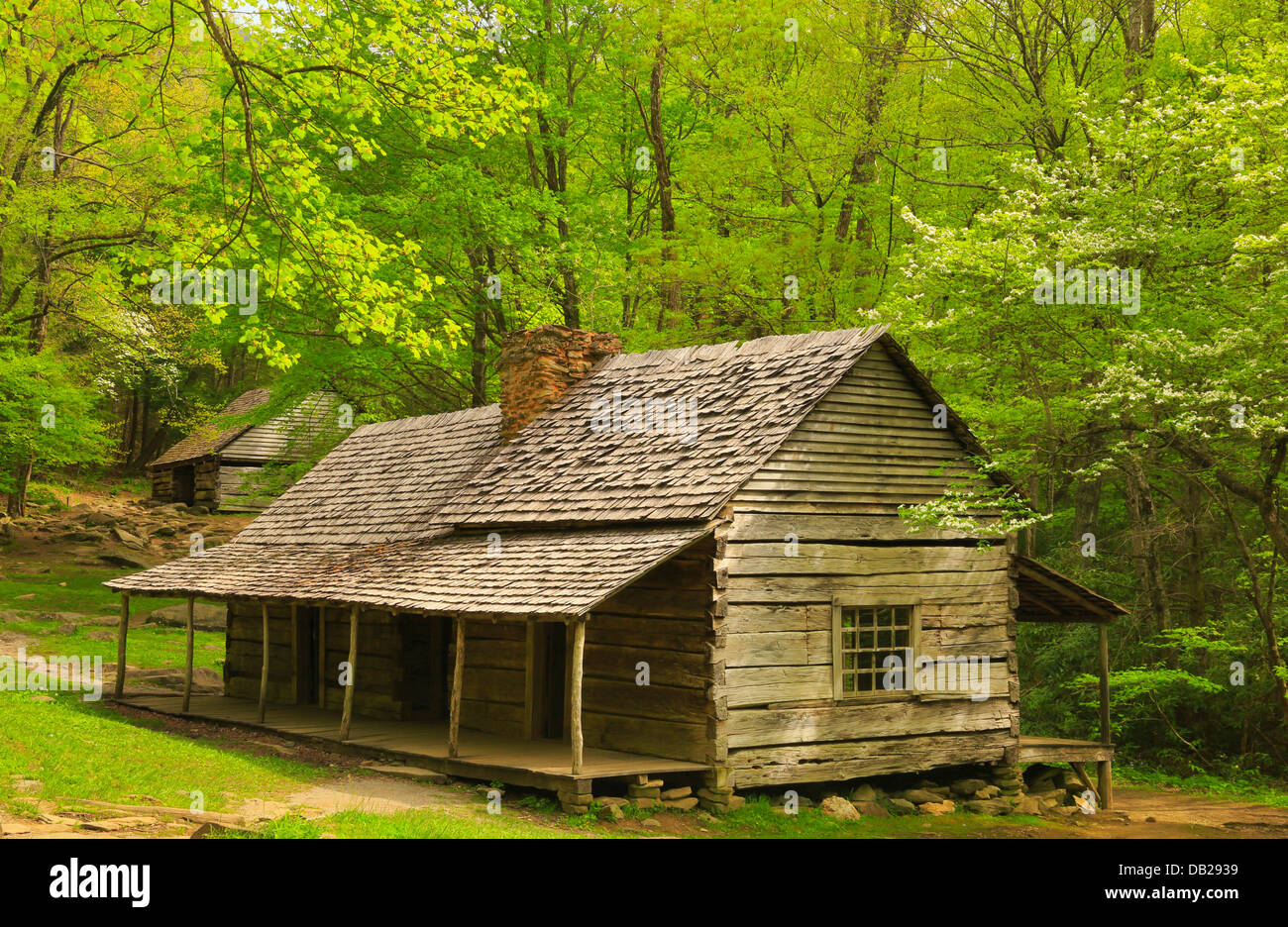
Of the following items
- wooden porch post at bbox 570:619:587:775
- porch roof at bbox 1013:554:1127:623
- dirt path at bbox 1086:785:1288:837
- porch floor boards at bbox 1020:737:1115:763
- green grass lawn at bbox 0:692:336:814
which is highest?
porch roof at bbox 1013:554:1127:623

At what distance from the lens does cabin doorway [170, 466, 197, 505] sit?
44.3 m

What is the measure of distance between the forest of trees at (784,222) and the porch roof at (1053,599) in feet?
5.15

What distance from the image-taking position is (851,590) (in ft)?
49.0

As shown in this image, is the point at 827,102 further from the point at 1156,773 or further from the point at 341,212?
the point at 1156,773

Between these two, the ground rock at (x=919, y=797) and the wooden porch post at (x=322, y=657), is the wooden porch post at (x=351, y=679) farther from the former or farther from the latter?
the ground rock at (x=919, y=797)

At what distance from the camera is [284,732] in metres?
16.8

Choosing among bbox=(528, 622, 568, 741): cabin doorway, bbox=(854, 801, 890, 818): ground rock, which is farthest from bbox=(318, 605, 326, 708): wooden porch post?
bbox=(854, 801, 890, 818): ground rock

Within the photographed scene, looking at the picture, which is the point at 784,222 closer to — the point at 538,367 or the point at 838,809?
the point at 538,367

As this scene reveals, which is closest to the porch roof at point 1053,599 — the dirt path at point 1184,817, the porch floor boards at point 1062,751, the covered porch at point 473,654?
the porch floor boards at point 1062,751

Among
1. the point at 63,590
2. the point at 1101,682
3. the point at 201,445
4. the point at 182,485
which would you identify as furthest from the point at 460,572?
the point at 182,485

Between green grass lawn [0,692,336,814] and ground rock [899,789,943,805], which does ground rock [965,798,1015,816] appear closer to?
ground rock [899,789,943,805]

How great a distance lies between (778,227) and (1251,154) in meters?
11.9

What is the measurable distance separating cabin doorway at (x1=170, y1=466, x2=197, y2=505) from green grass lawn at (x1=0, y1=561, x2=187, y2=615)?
1358 centimetres

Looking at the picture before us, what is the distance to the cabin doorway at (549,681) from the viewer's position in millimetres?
15750
